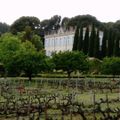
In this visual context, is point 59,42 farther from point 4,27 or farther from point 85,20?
point 4,27

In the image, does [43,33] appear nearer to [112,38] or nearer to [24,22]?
[24,22]

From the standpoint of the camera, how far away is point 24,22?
4063 inches

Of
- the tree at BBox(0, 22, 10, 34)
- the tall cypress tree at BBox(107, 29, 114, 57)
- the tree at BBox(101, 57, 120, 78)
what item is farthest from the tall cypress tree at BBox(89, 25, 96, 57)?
the tree at BBox(0, 22, 10, 34)

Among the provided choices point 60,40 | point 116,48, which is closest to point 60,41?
point 60,40

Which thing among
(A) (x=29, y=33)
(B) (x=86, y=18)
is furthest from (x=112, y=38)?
(B) (x=86, y=18)

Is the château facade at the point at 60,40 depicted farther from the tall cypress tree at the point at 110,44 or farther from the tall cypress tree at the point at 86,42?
the tall cypress tree at the point at 110,44

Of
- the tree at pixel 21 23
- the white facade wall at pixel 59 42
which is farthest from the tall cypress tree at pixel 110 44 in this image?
the tree at pixel 21 23

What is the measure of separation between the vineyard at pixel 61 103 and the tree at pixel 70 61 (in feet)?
24.5

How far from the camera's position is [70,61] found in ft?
186

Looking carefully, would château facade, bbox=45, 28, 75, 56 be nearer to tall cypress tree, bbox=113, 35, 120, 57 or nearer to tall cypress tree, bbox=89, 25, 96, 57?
tall cypress tree, bbox=89, 25, 96, 57

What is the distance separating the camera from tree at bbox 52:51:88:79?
186ft

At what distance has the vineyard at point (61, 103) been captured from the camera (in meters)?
23.6

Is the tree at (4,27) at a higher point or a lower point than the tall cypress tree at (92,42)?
higher

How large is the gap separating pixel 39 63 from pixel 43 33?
61300 mm
